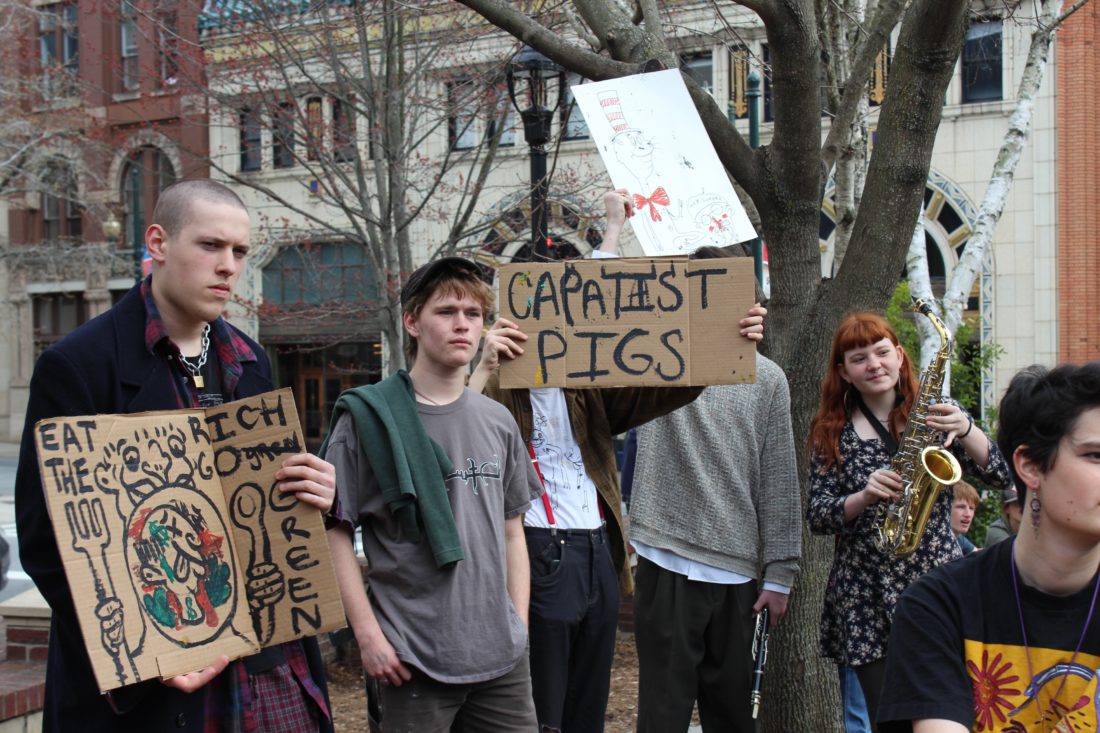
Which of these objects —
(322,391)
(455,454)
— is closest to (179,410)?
(455,454)

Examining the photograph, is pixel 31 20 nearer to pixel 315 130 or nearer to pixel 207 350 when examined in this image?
pixel 315 130

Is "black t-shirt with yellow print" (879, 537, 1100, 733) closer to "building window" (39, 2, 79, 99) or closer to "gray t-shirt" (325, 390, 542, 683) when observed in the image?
"gray t-shirt" (325, 390, 542, 683)

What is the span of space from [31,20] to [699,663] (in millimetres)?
24283

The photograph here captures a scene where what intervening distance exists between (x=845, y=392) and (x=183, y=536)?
2.68 m

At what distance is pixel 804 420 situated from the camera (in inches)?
219

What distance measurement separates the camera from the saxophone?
3865 mm

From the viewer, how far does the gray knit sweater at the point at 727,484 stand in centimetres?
430

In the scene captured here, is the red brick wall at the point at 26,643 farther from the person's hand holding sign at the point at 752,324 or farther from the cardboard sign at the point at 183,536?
the person's hand holding sign at the point at 752,324

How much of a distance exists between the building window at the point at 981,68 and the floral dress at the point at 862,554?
1694cm

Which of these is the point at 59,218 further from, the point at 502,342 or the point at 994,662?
the point at 994,662

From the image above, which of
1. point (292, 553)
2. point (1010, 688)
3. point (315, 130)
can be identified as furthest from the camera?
point (315, 130)

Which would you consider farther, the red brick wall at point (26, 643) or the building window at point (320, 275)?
the building window at point (320, 275)

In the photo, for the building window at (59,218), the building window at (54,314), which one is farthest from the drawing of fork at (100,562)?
the building window at (54,314)

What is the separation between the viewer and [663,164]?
440 cm
